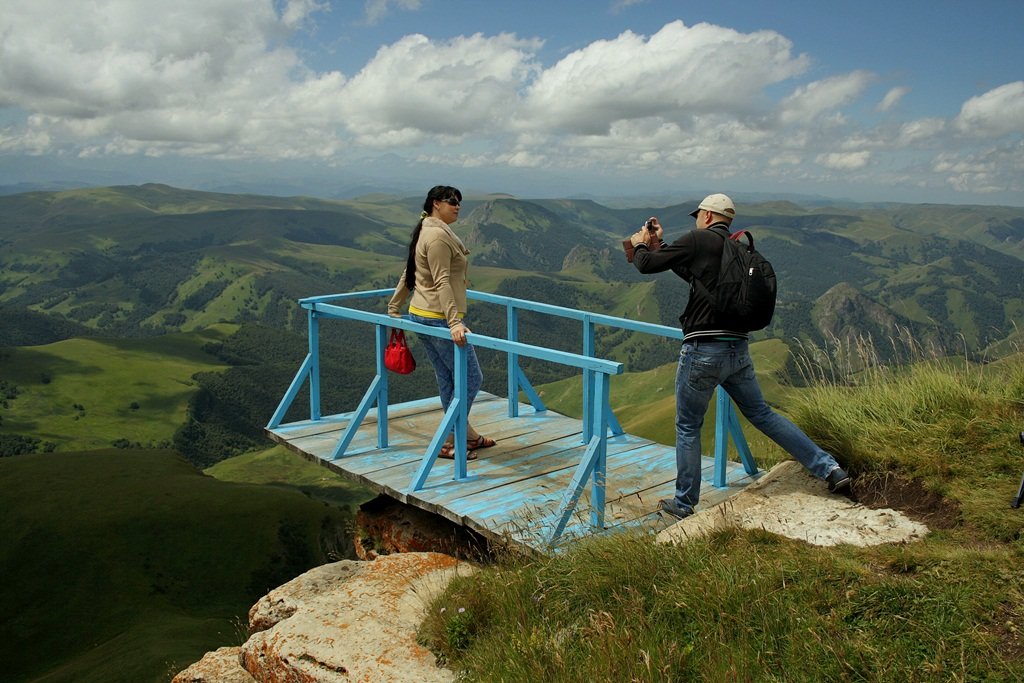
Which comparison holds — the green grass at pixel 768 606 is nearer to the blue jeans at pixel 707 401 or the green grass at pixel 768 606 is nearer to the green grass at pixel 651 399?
the blue jeans at pixel 707 401

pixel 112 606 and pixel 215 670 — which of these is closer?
pixel 215 670

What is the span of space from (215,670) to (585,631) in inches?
173

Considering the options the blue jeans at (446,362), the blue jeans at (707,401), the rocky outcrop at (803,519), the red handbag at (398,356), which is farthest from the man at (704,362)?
the red handbag at (398,356)

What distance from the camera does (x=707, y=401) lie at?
726 cm

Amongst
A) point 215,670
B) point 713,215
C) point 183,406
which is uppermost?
point 713,215

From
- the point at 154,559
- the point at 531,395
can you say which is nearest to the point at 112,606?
the point at 154,559

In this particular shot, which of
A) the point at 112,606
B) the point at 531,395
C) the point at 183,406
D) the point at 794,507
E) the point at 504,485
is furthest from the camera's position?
the point at 183,406

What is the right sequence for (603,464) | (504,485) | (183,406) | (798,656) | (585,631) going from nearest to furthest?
(798,656) < (585,631) < (603,464) < (504,485) < (183,406)

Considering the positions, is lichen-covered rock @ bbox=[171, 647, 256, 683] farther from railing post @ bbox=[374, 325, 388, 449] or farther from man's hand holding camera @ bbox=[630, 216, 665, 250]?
man's hand holding camera @ bbox=[630, 216, 665, 250]

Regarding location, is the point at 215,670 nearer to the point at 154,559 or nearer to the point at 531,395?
the point at 531,395

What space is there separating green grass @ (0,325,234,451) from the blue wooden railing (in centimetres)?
15594

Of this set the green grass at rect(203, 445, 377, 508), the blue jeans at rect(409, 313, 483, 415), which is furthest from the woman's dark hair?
the green grass at rect(203, 445, 377, 508)

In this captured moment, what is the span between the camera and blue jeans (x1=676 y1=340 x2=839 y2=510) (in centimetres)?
703

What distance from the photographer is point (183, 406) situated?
6806 inches
